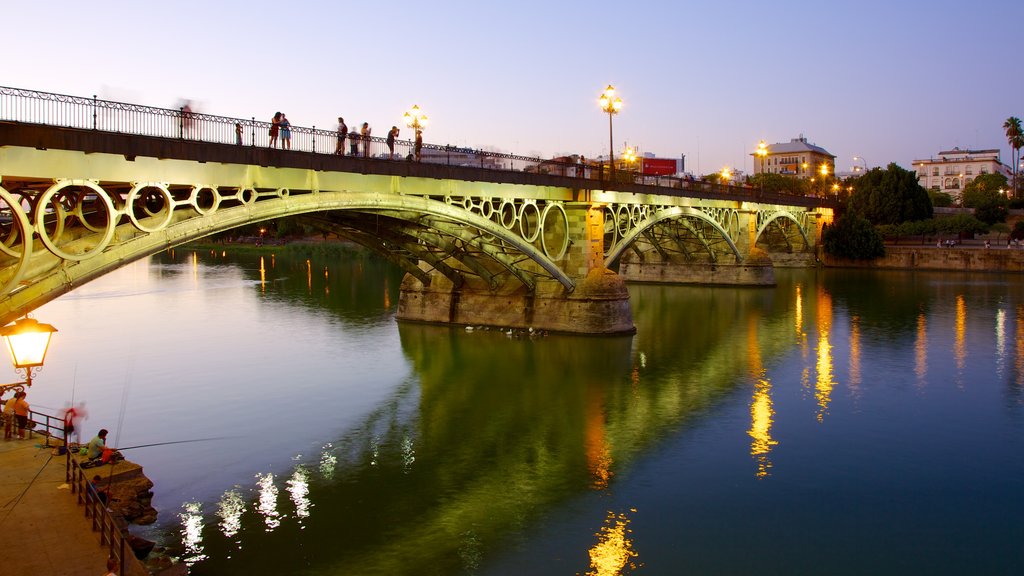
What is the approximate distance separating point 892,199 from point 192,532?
88684 mm

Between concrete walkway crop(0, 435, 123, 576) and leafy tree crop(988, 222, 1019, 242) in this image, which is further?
leafy tree crop(988, 222, 1019, 242)

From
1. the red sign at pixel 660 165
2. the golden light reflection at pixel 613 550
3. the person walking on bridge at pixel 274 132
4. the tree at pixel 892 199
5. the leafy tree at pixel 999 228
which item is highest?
the red sign at pixel 660 165

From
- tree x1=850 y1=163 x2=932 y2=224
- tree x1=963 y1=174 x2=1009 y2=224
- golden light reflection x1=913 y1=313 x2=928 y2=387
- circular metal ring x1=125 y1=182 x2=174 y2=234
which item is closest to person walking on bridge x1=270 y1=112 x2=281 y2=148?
circular metal ring x1=125 y1=182 x2=174 y2=234

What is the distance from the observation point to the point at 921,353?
31.5 metres

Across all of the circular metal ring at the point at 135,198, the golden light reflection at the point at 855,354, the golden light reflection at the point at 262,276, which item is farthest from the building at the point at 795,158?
the circular metal ring at the point at 135,198

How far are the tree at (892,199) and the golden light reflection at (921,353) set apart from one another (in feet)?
175

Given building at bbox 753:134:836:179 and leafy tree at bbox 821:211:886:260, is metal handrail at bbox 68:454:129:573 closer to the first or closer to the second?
leafy tree at bbox 821:211:886:260

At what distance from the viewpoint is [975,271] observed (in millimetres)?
71750

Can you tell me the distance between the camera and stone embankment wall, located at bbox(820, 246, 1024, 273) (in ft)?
232

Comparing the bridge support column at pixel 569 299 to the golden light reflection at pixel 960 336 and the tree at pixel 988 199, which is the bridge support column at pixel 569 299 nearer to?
the golden light reflection at pixel 960 336

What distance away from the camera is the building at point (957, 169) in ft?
607

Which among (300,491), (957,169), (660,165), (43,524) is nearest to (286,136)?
(300,491)

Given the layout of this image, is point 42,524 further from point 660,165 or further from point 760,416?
point 660,165

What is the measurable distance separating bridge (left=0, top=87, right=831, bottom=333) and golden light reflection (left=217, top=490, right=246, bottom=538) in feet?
14.7
